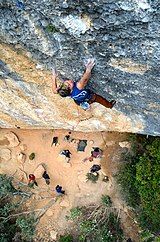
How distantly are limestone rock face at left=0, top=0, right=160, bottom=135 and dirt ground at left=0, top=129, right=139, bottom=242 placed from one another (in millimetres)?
2563

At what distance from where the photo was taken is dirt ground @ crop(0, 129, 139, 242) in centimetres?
1042

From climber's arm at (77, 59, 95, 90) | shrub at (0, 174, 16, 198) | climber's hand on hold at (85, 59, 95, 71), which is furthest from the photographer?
shrub at (0, 174, 16, 198)

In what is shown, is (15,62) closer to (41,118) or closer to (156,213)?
(41,118)

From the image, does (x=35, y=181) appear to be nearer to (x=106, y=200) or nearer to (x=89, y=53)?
(x=106, y=200)

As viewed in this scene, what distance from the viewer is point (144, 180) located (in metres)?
9.02

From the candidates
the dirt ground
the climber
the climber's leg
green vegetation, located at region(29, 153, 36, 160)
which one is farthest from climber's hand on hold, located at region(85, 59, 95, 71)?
green vegetation, located at region(29, 153, 36, 160)

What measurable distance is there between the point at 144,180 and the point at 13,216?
3686 millimetres

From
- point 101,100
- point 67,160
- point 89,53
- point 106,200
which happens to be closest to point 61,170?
point 67,160

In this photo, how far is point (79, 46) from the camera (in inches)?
219

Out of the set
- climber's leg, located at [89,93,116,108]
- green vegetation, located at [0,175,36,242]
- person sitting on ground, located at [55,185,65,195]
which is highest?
climber's leg, located at [89,93,116,108]

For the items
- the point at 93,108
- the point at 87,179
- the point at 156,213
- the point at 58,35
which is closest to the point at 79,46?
the point at 58,35

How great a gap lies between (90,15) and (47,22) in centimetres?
58

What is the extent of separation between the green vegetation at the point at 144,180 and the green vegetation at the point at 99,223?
0.57 m

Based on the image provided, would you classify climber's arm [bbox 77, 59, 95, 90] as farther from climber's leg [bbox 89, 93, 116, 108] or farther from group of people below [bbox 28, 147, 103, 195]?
group of people below [bbox 28, 147, 103, 195]
